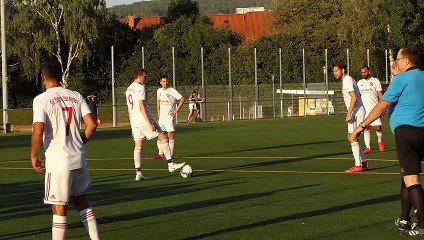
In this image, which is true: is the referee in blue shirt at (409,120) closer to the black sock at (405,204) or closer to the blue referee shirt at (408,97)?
the blue referee shirt at (408,97)

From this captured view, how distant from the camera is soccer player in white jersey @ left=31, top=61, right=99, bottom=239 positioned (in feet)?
33.2

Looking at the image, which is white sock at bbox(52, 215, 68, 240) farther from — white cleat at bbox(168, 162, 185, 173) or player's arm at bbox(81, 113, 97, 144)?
white cleat at bbox(168, 162, 185, 173)

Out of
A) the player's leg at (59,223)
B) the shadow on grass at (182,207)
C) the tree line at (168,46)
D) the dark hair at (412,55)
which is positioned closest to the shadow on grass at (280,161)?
the shadow on grass at (182,207)

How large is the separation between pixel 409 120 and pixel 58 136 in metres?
3.86

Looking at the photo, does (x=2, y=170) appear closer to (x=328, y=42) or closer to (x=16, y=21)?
(x=16, y=21)

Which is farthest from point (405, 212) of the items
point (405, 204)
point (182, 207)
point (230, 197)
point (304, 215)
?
point (230, 197)

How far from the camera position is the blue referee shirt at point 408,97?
1141cm

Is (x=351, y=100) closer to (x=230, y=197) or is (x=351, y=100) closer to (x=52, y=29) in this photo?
(x=230, y=197)

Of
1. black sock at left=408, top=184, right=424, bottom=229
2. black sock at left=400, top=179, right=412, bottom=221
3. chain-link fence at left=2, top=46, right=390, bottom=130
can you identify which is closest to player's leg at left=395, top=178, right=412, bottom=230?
black sock at left=400, top=179, right=412, bottom=221

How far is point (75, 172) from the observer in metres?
10.3

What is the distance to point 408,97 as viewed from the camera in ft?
37.5

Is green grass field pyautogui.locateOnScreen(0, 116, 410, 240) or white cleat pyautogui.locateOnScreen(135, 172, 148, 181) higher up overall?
white cleat pyautogui.locateOnScreen(135, 172, 148, 181)

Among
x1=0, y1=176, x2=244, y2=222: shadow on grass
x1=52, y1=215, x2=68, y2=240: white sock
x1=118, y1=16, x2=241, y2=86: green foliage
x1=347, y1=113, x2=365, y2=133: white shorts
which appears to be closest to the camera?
x1=52, y1=215, x2=68, y2=240: white sock

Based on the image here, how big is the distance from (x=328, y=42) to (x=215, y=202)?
75110 mm
